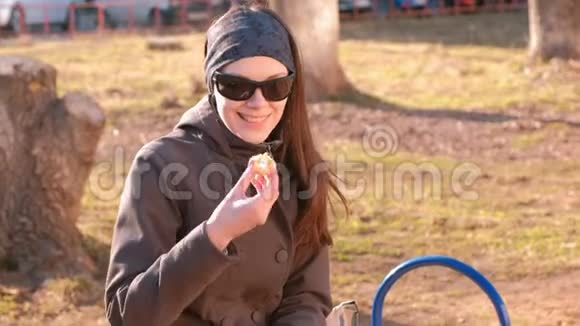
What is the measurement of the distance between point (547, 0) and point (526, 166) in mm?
4295

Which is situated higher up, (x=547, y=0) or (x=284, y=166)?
(x=284, y=166)

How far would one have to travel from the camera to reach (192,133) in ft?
8.88

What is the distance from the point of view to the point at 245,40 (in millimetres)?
2582

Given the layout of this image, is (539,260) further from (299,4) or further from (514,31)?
(514,31)

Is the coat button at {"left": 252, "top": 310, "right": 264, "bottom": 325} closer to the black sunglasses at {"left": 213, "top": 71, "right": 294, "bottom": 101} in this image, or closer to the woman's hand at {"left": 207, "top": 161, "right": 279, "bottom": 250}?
the woman's hand at {"left": 207, "top": 161, "right": 279, "bottom": 250}

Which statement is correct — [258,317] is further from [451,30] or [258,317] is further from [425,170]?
[451,30]

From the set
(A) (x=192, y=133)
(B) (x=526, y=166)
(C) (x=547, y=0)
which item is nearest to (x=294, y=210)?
(A) (x=192, y=133)

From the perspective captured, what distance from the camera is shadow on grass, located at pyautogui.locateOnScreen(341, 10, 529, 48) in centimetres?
1750

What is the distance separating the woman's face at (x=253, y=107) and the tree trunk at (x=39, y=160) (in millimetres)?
3338

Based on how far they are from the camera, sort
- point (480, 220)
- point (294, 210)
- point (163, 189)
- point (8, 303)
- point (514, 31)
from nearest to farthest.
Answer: point (163, 189)
point (294, 210)
point (8, 303)
point (480, 220)
point (514, 31)

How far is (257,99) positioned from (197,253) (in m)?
0.39

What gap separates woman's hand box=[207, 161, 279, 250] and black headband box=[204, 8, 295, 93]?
328 millimetres

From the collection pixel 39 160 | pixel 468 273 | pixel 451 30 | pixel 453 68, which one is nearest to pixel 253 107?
pixel 468 273

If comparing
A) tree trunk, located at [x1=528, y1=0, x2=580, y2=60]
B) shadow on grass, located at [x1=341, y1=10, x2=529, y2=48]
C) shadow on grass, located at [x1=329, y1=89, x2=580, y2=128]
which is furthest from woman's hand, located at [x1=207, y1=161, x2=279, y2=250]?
shadow on grass, located at [x1=341, y1=10, x2=529, y2=48]
